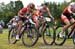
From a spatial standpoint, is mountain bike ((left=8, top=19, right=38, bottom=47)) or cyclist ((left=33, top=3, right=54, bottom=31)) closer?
mountain bike ((left=8, top=19, right=38, bottom=47))

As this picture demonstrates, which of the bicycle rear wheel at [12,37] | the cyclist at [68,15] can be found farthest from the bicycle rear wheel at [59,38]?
the bicycle rear wheel at [12,37]

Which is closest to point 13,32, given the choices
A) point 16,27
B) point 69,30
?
point 16,27

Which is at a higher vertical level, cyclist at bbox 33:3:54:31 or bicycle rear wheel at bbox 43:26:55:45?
cyclist at bbox 33:3:54:31

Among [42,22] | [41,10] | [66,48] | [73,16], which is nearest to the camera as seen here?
[66,48]

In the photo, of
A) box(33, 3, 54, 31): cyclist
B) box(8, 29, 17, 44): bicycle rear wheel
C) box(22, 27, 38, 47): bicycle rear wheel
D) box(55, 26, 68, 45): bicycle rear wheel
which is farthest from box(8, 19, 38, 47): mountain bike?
box(33, 3, 54, 31): cyclist

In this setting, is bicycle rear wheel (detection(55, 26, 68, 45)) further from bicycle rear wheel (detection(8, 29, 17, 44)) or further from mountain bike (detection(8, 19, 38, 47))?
bicycle rear wheel (detection(8, 29, 17, 44))

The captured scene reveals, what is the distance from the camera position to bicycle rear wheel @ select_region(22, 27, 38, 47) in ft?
46.6

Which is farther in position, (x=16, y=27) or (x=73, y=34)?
(x=16, y=27)

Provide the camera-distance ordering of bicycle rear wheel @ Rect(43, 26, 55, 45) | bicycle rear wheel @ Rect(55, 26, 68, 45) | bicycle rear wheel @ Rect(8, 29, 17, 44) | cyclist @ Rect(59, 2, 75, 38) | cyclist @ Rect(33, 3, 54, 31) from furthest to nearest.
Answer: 1. cyclist @ Rect(33, 3, 54, 31)
2. bicycle rear wheel @ Rect(8, 29, 17, 44)
3. bicycle rear wheel @ Rect(43, 26, 55, 45)
4. bicycle rear wheel @ Rect(55, 26, 68, 45)
5. cyclist @ Rect(59, 2, 75, 38)

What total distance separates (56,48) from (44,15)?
4.42m

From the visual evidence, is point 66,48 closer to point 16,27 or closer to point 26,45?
point 26,45

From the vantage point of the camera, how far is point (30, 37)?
571 inches

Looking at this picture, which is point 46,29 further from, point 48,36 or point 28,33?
point 28,33

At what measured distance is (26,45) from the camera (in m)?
14.7
